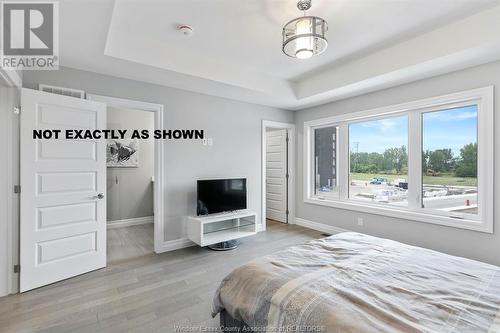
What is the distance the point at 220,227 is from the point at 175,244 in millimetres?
729

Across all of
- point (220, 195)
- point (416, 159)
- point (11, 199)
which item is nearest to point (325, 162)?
point (416, 159)

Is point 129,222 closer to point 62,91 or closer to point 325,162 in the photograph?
point 62,91

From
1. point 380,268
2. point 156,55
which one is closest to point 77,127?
point 156,55

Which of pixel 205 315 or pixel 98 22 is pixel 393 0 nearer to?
pixel 98 22

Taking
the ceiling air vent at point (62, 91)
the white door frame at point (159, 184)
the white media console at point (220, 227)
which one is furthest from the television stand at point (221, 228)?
the ceiling air vent at point (62, 91)

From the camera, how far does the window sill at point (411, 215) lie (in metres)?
2.92

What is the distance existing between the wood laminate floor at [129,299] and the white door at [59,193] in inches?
9.2

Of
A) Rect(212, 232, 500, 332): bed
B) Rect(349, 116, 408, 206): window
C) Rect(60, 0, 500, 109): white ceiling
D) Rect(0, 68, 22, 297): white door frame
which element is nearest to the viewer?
Rect(212, 232, 500, 332): bed

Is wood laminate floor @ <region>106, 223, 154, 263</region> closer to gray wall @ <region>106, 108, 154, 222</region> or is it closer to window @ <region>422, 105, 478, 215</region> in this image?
gray wall @ <region>106, 108, 154, 222</region>

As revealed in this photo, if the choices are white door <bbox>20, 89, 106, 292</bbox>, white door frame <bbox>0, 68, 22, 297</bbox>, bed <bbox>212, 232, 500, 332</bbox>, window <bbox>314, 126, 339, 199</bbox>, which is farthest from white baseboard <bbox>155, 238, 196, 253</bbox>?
window <bbox>314, 126, 339, 199</bbox>

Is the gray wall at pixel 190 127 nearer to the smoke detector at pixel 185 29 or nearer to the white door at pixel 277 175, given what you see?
the white door at pixel 277 175

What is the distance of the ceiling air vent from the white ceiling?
30cm

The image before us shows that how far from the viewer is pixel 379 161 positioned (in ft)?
13.3

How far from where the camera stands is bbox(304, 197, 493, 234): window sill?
9.57 ft
